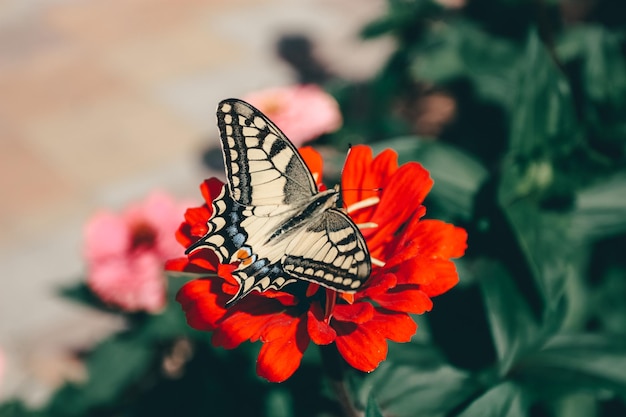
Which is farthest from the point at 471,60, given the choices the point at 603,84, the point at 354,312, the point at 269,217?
the point at 354,312

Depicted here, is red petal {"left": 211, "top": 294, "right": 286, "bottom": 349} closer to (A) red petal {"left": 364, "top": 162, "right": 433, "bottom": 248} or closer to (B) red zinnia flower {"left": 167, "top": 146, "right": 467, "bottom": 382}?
(B) red zinnia flower {"left": 167, "top": 146, "right": 467, "bottom": 382}

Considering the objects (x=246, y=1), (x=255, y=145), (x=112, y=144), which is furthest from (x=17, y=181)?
(x=255, y=145)

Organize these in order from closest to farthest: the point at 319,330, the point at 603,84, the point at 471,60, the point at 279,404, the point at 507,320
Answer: the point at 319,330
the point at 507,320
the point at 279,404
the point at 603,84
the point at 471,60

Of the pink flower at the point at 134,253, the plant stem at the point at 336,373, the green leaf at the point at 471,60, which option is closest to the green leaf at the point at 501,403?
the plant stem at the point at 336,373

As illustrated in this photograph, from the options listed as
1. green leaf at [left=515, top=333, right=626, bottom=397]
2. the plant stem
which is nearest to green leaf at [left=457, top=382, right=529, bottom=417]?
green leaf at [left=515, top=333, right=626, bottom=397]

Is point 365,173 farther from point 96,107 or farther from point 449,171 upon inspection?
point 96,107
